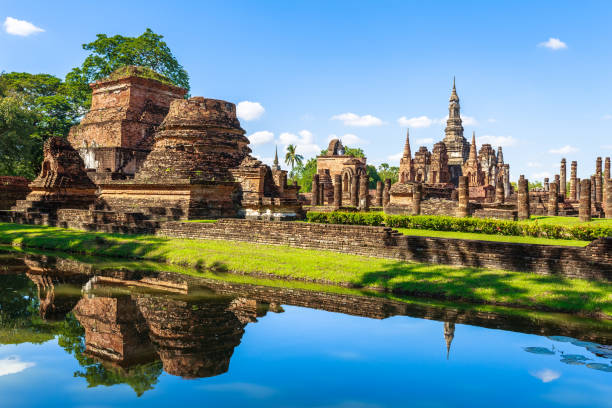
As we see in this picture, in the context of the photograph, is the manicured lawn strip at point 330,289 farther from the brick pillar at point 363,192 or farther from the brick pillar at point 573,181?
the brick pillar at point 573,181

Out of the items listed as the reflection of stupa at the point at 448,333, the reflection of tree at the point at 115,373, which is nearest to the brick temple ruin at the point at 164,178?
the reflection of tree at the point at 115,373

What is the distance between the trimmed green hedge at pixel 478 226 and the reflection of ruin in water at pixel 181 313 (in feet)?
28.0

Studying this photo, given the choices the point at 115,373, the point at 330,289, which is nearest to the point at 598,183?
the point at 330,289

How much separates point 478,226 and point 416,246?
21.4 ft

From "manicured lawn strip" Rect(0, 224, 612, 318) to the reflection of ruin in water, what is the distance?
2.63ft

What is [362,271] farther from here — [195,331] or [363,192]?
[363,192]

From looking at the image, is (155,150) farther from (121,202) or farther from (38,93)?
(38,93)

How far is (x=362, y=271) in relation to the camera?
10.0m

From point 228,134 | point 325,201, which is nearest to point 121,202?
point 228,134

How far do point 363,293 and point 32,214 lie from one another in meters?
15.2

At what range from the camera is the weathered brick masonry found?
28.8 feet

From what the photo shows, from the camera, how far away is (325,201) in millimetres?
40281

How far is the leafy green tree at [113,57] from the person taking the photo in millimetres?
36938

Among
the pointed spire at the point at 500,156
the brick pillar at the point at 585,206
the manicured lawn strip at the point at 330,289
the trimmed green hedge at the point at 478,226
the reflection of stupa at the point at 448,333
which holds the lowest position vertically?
the reflection of stupa at the point at 448,333
